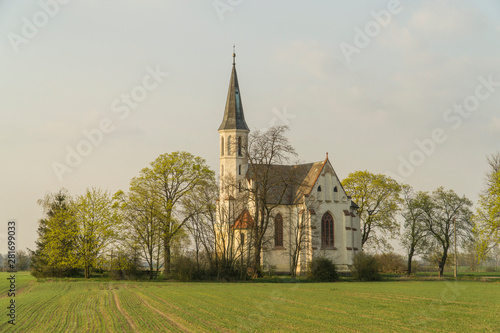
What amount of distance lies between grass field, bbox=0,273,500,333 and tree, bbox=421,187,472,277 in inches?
1270

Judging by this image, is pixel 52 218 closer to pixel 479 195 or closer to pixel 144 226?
pixel 144 226

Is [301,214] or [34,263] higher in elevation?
[301,214]

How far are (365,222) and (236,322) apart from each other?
49373 mm

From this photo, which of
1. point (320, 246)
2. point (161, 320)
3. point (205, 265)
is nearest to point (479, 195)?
point (320, 246)

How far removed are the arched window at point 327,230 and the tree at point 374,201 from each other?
7.21 m

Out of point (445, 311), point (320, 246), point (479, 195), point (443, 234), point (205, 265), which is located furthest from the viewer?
point (443, 234)

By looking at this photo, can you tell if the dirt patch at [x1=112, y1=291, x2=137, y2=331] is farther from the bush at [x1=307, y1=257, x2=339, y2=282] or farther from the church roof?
the church roof

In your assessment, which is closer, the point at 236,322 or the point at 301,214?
the point at 236,322

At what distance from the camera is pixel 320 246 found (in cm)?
6216

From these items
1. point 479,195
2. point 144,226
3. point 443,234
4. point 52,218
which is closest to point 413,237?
point 443,234

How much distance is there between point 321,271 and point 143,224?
17.0 metres

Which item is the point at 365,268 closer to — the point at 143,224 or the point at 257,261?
the point at 257,261

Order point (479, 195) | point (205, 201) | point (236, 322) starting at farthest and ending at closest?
point (205, 201) < point (479, 195) < point (236, 322)

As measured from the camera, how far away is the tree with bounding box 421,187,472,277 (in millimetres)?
65688
